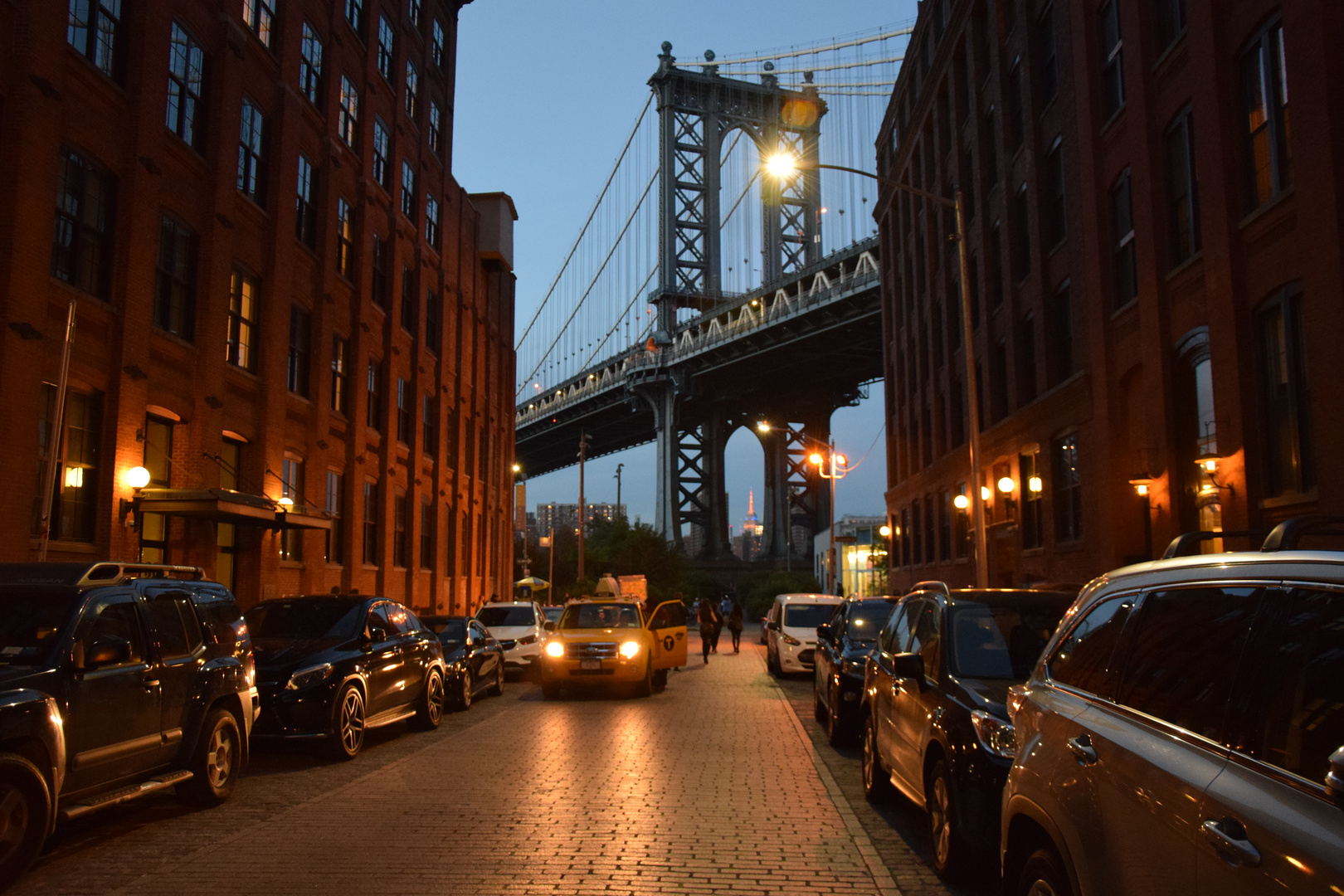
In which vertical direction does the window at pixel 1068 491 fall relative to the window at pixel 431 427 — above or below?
below

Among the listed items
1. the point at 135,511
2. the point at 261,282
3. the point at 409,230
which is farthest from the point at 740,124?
the point at 135,511

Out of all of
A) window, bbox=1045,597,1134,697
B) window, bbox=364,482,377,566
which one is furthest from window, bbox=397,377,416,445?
window, bbox=1045,597,1134,697

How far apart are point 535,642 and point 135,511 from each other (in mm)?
8523

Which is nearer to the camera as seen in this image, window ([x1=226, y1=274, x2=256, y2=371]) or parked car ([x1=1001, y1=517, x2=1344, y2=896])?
parked car ([x1=1001, y1=517, x2=1344, y2=896])

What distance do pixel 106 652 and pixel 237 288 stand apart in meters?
15.0

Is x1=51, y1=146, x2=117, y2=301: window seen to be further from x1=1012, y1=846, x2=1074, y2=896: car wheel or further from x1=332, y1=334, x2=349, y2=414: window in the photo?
x1=1012, y1=846, x2=1074, y2=896: car wheel

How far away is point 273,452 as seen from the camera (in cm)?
2123

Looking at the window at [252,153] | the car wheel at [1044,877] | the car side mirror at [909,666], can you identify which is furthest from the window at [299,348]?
the car wheel at [1044,877]

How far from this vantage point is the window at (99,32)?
610 inches

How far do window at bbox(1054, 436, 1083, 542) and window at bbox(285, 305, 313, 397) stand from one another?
53.5 ft

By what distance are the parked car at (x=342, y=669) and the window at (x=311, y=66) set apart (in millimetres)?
14540

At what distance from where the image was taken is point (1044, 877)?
3.93 metres

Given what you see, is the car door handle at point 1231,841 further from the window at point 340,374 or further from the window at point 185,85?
the window at point 340,374

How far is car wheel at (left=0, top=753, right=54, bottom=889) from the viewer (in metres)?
5.82
